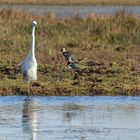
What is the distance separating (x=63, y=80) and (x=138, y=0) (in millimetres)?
34486

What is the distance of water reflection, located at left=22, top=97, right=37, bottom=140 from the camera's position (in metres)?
10.0

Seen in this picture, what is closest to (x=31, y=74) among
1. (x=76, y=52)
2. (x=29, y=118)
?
(x=29, y=118)

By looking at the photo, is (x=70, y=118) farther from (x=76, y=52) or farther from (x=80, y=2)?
(x=80, y=2)

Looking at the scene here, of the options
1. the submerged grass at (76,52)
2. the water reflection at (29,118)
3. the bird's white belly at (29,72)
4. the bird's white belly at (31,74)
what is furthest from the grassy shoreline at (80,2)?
the water reflection at (29,118)

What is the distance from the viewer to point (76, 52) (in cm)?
1836

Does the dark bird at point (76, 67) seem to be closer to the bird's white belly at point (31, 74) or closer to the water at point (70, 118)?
the bird's white belly at point (31, 74)

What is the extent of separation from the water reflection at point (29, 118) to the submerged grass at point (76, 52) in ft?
3.21

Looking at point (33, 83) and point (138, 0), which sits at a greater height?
point (33, 83)

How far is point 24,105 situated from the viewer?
12.2 m

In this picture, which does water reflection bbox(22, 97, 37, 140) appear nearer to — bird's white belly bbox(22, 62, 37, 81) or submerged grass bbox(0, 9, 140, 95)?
bird's white belly bbox(22, 62, 37, 81)

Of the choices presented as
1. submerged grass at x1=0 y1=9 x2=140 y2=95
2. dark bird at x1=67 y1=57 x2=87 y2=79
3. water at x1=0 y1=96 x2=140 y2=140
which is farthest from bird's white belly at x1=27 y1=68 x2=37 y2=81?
dark bird at x1=67 y1=57 x2=87 y2=79

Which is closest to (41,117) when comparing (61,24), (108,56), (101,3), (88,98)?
(88,98)

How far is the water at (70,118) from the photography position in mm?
9750

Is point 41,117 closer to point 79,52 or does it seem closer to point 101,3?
point 79,52
